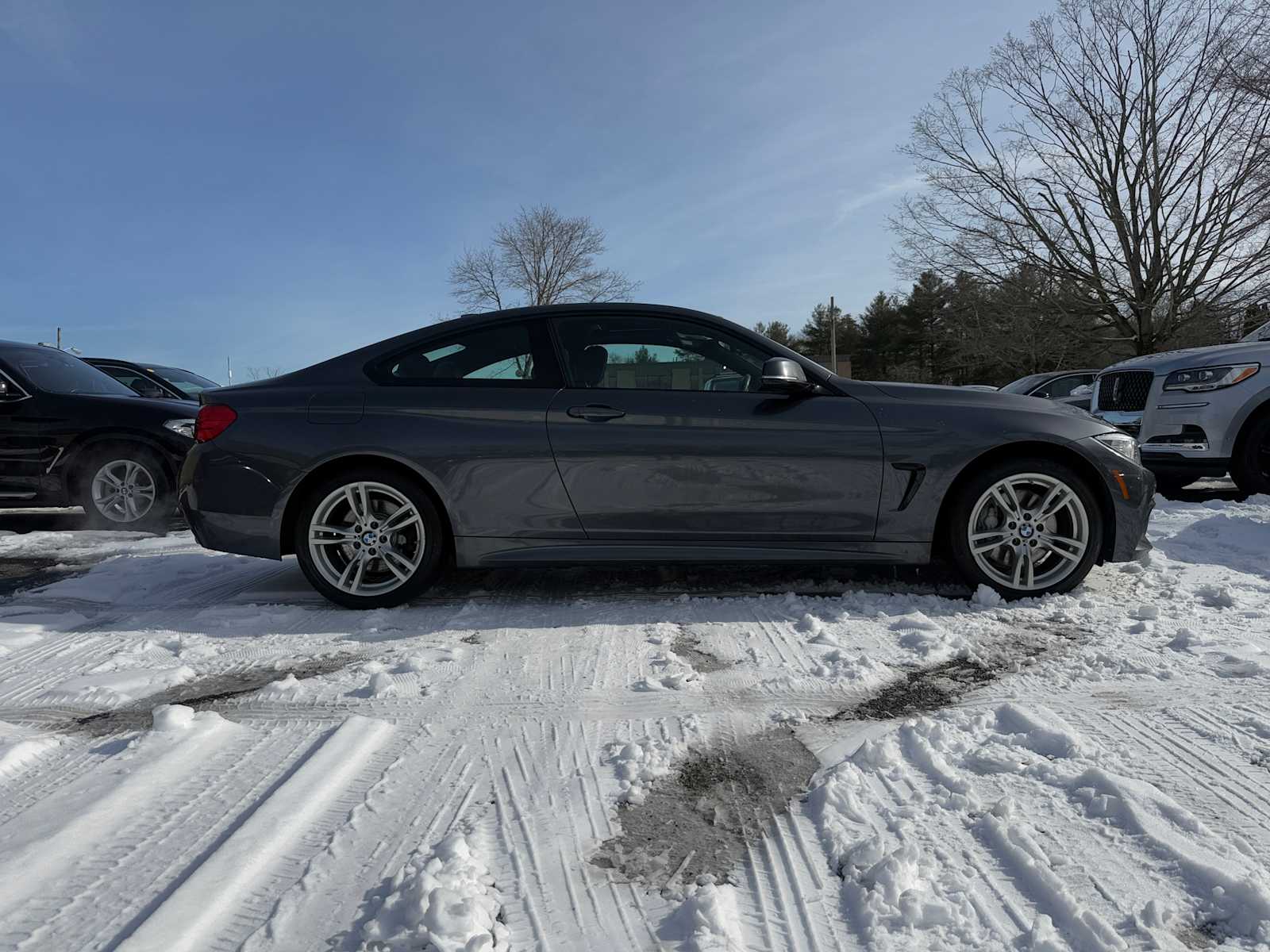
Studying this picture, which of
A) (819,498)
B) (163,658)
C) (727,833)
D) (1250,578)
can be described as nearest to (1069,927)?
(727,833)

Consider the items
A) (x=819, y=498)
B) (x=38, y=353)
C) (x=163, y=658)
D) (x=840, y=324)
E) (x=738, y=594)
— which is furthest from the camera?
(x=840, y=324)

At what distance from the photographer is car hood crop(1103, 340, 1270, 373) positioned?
646 centimetres

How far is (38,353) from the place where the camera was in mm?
6590

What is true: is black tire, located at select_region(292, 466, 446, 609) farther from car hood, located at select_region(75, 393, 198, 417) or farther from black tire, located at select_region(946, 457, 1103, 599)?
car hood, located at select_region(75, 393, 198, 417)

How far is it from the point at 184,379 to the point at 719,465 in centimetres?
1193

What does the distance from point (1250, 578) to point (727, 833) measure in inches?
144

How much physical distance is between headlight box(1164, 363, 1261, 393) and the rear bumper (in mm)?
7450

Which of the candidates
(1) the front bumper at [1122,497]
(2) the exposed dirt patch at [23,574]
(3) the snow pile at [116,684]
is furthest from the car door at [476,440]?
(1) the front bumper at [1122,497]

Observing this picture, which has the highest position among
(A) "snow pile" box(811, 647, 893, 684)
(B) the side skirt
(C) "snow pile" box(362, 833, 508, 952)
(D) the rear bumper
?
(D) the rear bumper

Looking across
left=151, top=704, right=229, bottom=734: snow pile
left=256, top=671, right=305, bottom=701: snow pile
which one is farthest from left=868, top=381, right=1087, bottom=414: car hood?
left=151, top=704, right=229, bottom=734: snow pile

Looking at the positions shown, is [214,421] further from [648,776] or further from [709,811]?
[709,811]

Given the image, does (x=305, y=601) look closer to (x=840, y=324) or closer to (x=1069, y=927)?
(x=1069, y=927)

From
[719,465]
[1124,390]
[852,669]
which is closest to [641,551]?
[719,465]

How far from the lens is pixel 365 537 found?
366cm
